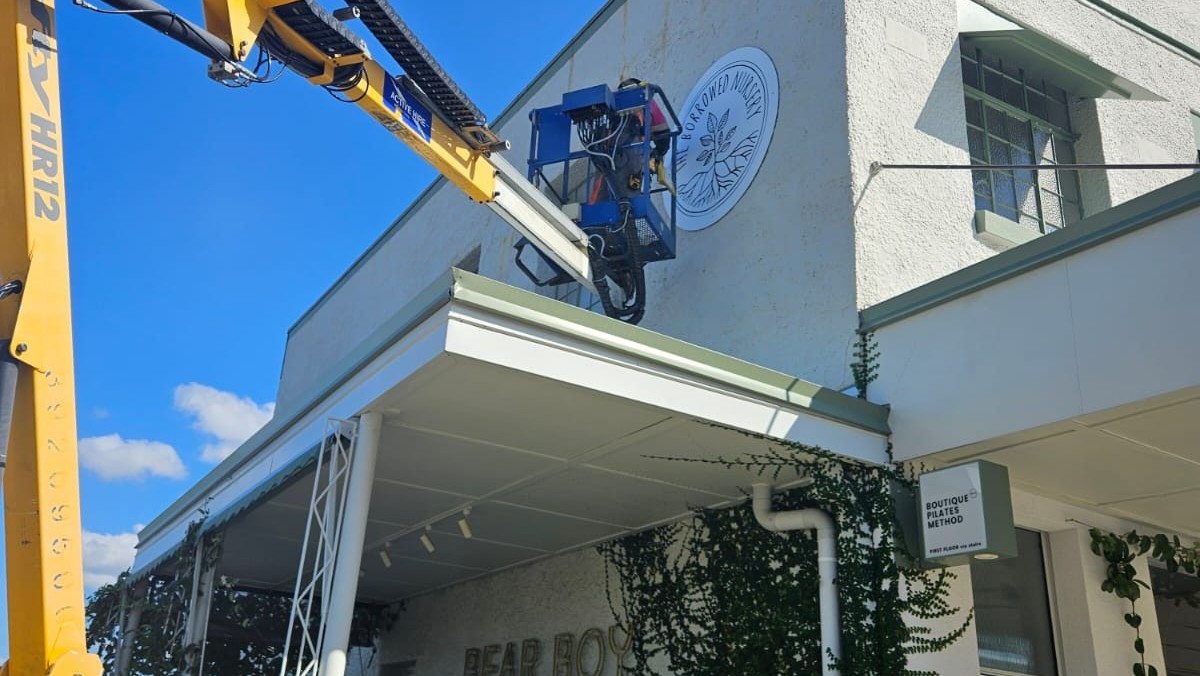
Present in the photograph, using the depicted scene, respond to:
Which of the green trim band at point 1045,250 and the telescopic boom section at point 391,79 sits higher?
the telescopic boom section at point 391,79

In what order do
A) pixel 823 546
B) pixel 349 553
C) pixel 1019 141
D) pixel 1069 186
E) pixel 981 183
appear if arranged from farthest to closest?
pixel 1069 186 → pixel 1019 141 → pixel 981 183 → pixel 823 546 → pixel 349 553

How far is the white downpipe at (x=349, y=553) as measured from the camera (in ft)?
20.2

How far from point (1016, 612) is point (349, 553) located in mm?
5020

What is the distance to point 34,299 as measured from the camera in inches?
204

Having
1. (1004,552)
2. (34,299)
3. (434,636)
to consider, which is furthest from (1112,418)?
(434,636)

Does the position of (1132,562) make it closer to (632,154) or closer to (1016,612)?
(1016,612)

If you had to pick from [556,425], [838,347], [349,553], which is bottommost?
[349,553]

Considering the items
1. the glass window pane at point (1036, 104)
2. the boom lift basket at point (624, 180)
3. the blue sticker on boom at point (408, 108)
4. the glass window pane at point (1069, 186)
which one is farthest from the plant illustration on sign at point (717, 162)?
the glass window pane at point (1069, 186)

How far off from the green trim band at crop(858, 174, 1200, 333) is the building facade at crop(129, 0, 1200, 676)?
18 millimetres

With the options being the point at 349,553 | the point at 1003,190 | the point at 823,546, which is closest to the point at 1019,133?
the point at 1003,190

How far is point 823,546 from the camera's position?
727cm

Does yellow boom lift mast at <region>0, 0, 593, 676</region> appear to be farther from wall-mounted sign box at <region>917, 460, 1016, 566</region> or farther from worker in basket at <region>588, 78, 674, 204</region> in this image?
worker in basket at <region>588, 78, 674, 204</region>

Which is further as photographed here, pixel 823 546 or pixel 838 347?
pixel 838 347

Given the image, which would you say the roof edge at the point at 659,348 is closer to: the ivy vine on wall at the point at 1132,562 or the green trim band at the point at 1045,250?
the green trim band at the point at 1045,250
